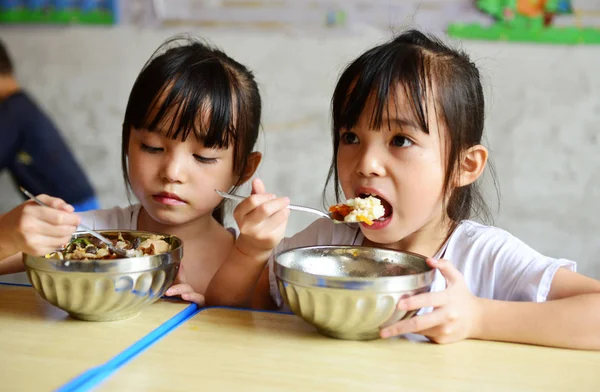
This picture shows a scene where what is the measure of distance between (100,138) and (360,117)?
2570 millimetres

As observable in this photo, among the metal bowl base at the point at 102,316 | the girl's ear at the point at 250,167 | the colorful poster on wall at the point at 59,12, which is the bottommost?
the metal bowl base at the point at 102,316

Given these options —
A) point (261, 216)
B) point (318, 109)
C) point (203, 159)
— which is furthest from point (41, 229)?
point (318, 109)

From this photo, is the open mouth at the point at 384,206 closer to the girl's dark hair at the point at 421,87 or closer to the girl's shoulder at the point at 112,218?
the girl's dark hair at the point at 421,87

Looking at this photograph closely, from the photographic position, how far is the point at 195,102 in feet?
4.22

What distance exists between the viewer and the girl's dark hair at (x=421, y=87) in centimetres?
112

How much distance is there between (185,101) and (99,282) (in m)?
0.54

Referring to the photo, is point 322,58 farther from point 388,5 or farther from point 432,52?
point 432,52

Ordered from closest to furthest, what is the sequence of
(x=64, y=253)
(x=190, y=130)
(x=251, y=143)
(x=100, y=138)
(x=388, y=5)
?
(x=64, y=253) → (x=190, y=130) → (x=251, y=143) → (x=388, y=5) → (x=100, y=138)

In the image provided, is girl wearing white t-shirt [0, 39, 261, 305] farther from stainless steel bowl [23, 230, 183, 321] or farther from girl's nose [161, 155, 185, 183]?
stainless steel bowl [23, 230, 183, 321]

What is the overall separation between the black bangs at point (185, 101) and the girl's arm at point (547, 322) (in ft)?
2.31

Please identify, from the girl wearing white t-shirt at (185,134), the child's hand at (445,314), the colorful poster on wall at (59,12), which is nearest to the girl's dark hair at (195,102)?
the girl wearing white t-shirt at (185,134)

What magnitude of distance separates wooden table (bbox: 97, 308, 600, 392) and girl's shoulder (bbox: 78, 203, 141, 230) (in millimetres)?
633

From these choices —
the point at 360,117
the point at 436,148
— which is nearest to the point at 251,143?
the point at 360,117

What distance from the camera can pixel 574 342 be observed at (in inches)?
35.1
